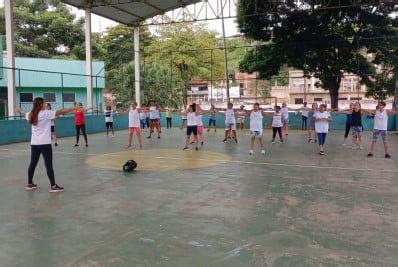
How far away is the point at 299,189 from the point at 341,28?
2118cm

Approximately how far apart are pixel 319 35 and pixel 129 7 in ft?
38.2

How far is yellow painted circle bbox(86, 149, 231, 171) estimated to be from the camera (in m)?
10.5

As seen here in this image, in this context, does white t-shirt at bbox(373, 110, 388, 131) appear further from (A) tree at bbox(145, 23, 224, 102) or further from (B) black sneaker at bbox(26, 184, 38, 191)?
(A) tree at bbox(145, 23, 224, 102)

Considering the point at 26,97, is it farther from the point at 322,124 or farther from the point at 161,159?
the point at 322,124

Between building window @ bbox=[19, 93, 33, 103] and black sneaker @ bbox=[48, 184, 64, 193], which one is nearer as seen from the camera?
black sneaker @ bbox=[48, 184, 64, 193]

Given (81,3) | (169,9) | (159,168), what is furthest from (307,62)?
(159,168)

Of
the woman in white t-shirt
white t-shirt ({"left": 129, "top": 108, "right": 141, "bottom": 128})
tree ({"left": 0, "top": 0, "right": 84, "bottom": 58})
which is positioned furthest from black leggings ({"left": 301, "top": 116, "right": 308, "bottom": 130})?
tree ({"left": 0, "top": 0, "right": 84, "bottom": 58})

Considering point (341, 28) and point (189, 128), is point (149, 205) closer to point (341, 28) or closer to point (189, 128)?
point (189, 128)

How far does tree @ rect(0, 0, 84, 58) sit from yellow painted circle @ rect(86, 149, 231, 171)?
26.2 metres

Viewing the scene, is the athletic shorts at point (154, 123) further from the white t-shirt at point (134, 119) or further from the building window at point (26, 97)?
the building window at point (26, 97)

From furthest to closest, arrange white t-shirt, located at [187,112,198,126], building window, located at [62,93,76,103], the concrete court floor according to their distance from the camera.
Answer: building window, located at [62,93,76,103] < white t-shirt, located at [187,112,198,126] < the concrete court floor

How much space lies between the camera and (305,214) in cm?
595

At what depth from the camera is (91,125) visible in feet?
73.2

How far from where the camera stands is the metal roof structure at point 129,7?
21578 mm
